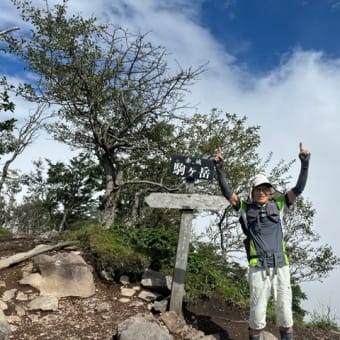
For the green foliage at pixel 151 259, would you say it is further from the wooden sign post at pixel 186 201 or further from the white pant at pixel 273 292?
the white pant at pixel 273 292

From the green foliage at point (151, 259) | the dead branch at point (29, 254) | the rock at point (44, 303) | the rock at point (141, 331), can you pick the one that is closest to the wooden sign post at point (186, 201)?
the green foliage at point (151, 259)

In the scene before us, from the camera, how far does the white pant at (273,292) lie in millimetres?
4387

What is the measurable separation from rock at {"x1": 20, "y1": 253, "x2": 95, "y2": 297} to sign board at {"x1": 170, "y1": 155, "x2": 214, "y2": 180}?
242 cm

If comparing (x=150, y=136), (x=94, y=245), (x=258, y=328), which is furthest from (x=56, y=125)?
(x=258, y=328)

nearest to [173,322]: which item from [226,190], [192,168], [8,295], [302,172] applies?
[226,190]

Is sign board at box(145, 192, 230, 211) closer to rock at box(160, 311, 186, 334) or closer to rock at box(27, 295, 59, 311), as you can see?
rock at box(160, 311, 186, 334)

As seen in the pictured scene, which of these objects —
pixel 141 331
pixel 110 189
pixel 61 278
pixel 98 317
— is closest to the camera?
pixel 141 331

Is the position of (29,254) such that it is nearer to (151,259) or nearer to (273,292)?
(151,259)

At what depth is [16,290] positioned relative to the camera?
20.6 ft

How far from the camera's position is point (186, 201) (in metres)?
6.15

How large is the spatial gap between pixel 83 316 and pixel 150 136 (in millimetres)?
6190

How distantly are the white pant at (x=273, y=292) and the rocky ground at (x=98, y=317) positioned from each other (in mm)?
1564

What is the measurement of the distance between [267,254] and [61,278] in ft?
12.2

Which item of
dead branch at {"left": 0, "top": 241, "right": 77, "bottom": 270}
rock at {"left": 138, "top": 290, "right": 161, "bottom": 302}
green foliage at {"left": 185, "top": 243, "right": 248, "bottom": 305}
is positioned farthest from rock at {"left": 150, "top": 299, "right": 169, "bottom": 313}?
dead branch at {"left": 0, "top": 241, "right": 77, "bottom": 270}
